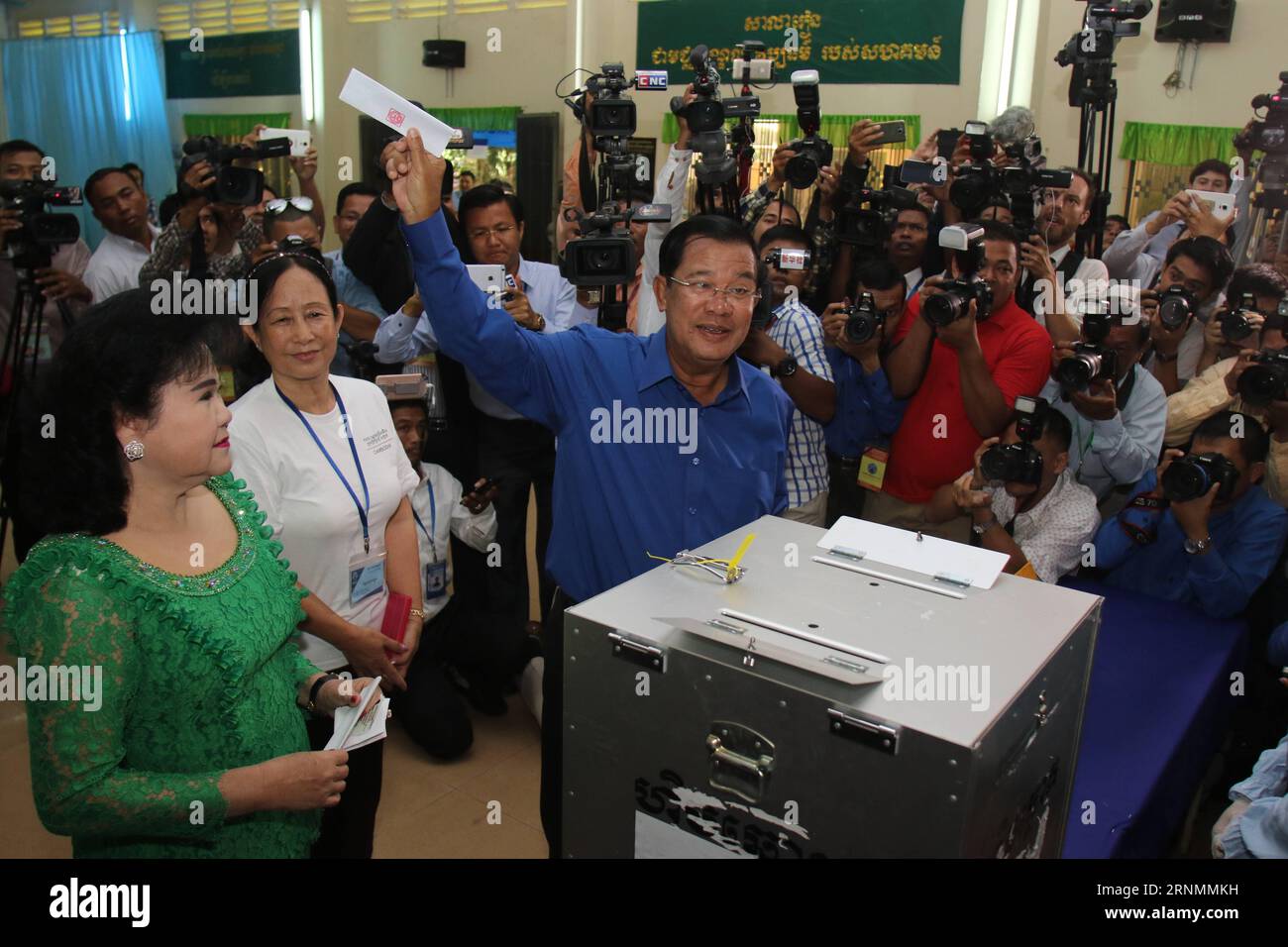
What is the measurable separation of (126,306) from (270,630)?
0.49 meters

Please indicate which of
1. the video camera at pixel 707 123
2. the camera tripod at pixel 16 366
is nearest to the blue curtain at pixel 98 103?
the camera tripod at pixel 16 366

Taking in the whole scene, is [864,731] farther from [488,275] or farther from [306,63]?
[306,63]

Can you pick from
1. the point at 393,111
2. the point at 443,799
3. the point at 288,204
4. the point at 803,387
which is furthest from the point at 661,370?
the point at 288,204

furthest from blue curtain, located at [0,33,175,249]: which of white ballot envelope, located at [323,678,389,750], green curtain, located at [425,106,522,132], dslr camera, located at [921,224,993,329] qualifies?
white ballot envelope, located at [323,678,389,750]

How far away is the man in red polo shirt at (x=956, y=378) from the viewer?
9.04 ft

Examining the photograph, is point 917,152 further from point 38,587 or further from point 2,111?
point 2,111

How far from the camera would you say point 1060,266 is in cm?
324

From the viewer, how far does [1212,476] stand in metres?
2.41

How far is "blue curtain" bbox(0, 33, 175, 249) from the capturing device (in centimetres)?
977

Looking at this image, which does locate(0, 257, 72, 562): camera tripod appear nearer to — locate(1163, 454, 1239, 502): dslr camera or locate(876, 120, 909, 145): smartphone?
locate(876, 120, 909, 145): smartphone

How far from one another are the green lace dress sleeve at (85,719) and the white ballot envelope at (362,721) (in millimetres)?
250

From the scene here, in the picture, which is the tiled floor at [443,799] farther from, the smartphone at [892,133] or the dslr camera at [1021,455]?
the smartphone at [892,133]

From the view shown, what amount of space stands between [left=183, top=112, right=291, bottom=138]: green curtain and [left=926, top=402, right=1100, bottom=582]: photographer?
834cm

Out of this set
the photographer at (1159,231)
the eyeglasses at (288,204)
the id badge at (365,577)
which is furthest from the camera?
the eyeglasses at (288,204)
